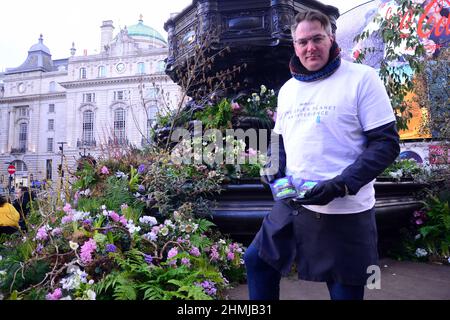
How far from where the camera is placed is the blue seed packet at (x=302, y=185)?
64.7 inches

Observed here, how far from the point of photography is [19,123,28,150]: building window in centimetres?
5394

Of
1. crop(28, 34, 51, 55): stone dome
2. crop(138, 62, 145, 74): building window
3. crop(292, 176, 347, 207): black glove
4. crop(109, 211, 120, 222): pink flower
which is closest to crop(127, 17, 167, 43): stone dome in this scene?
crop(138, 62, 145, 74): building window

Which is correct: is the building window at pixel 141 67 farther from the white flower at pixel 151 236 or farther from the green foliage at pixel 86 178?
the white flower at pixel 151 236

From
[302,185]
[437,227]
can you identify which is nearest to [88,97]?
[437,227]

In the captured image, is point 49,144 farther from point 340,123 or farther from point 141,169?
point 340,123

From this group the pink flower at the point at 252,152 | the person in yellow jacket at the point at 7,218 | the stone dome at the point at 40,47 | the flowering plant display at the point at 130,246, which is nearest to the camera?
the flowering plant display at the point at 130,246

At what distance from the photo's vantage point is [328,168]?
172cm

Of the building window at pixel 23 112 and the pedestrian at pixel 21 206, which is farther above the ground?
the building window at pixel 23 112

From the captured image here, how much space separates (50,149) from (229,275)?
179 ft

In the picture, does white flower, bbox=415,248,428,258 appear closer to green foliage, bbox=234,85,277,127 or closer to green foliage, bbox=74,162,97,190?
green foliage, bbox=234,85,277,127

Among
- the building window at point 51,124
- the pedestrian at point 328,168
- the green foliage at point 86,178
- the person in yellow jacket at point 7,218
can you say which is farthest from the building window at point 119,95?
the pedestrian at point 328,168

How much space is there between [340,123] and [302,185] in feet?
1.10

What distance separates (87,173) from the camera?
13.7 feet

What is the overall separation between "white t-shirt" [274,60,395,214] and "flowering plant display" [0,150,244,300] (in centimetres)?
110
